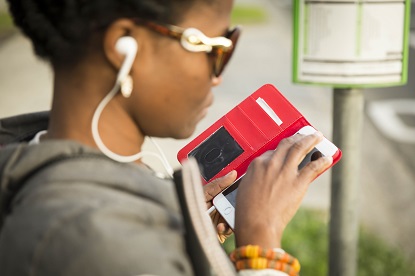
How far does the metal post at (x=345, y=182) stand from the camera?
11.7 ft

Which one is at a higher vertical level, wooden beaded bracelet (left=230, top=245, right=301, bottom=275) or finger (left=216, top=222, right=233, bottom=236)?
wooden beaded bracelet (left=230, top=245, right=301, bottom=275)

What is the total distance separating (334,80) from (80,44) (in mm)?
1930

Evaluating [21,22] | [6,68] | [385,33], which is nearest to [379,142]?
[385,33]

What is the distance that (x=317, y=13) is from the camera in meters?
3.42

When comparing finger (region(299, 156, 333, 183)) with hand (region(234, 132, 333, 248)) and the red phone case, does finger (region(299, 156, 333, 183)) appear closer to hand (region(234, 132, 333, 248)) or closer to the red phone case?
hand (region(234, 132, 333, 248))

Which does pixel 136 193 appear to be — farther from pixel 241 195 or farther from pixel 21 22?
pixel 21 22

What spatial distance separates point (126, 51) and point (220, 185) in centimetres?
74

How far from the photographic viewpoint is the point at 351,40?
342 cm

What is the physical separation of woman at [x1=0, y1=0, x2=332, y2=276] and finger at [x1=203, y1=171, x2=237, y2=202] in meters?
0.40

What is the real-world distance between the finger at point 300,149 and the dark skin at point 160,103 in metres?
0.03

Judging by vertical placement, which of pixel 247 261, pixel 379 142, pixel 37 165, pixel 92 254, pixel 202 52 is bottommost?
pixel 379 142

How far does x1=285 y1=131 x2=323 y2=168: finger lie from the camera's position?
1.93 metres

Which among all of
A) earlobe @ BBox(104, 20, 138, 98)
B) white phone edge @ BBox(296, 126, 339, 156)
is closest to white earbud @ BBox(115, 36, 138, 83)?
earlobe @ BBox(104, 20, 138, 98)

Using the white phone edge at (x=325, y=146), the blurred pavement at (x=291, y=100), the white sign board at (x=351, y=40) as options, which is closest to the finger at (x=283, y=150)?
the white phone edge at (x=325, y=146)
